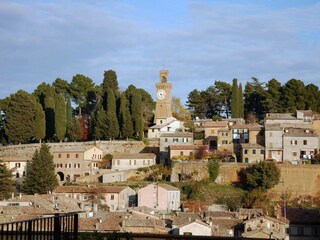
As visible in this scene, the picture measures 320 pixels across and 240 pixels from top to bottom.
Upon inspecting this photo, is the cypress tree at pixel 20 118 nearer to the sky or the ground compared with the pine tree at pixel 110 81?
nearer to the ground

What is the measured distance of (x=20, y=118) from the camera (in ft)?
189

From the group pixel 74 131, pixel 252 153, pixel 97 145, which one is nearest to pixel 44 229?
pixel 252 153

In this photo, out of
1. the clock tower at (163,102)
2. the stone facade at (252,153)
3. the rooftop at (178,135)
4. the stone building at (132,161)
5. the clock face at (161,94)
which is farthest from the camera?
the clock face at (161,94)

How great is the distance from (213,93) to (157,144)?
561 inches

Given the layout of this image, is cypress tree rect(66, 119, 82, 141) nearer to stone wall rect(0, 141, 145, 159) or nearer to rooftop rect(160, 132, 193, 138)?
stone wall rect(0, 141, 145, 159)

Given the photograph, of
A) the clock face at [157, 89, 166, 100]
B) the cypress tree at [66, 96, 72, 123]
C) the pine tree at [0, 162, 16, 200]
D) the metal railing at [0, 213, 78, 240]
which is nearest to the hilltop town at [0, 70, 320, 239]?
the pine tree at [0, 162, 16, 200]

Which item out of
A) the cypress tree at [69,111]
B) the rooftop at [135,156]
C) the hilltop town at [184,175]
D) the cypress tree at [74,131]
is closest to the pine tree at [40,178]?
the hilltop town at [184,175]

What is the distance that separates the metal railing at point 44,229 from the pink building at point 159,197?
36.7 m

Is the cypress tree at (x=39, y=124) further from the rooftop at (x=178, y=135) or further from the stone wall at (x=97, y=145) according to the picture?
the rooftop at (x=178, y=135)

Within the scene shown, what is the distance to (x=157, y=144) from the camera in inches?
2302

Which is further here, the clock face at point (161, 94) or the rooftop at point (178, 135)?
the clock face at point (161, 94)

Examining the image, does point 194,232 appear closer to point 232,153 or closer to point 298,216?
point 298,216

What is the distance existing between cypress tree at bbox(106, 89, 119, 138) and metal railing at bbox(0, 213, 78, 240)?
161 ft

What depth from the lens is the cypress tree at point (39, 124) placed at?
5781cm
